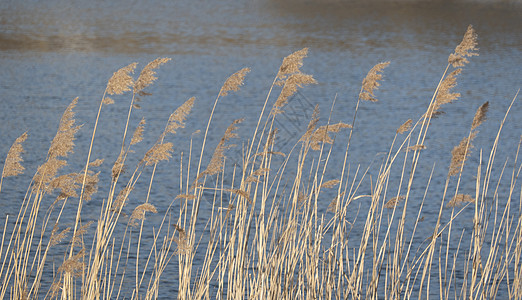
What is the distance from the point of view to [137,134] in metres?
3.10

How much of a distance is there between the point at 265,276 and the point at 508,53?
12646 millimetres

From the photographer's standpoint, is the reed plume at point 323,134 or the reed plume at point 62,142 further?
the reed plume at point 323,134

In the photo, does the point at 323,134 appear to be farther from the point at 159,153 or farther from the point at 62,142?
the point at 62,142

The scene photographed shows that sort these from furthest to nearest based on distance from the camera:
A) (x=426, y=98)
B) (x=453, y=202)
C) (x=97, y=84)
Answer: (x=97, y=84)
(x=426, y=98)
(x=453, y=202)

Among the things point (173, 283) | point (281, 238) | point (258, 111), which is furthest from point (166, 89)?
point (281, 238)

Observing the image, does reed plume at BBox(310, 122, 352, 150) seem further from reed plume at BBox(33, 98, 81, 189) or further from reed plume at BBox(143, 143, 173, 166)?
reed plume at BBox(33, 98, 81, 189)

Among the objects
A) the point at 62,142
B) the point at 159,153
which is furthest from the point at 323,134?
the point at 62,142

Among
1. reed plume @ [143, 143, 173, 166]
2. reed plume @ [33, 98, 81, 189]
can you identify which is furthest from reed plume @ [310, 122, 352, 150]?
reed plume @ [33, 98, 81, 189]

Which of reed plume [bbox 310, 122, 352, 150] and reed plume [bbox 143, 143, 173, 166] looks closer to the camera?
reed plume [bbox 143, 143, 173, 166]

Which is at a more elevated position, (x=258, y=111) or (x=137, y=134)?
(x=137, y=134)

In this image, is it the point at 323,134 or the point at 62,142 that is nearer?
the point at 62,142

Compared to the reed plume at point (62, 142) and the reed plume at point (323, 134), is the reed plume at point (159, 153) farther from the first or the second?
the reed plume at point (323, 134)

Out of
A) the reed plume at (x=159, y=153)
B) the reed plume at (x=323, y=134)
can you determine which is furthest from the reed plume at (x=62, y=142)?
the reed plume at (x=323, y=134)

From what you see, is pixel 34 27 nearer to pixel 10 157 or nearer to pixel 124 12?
pixel 124 12
